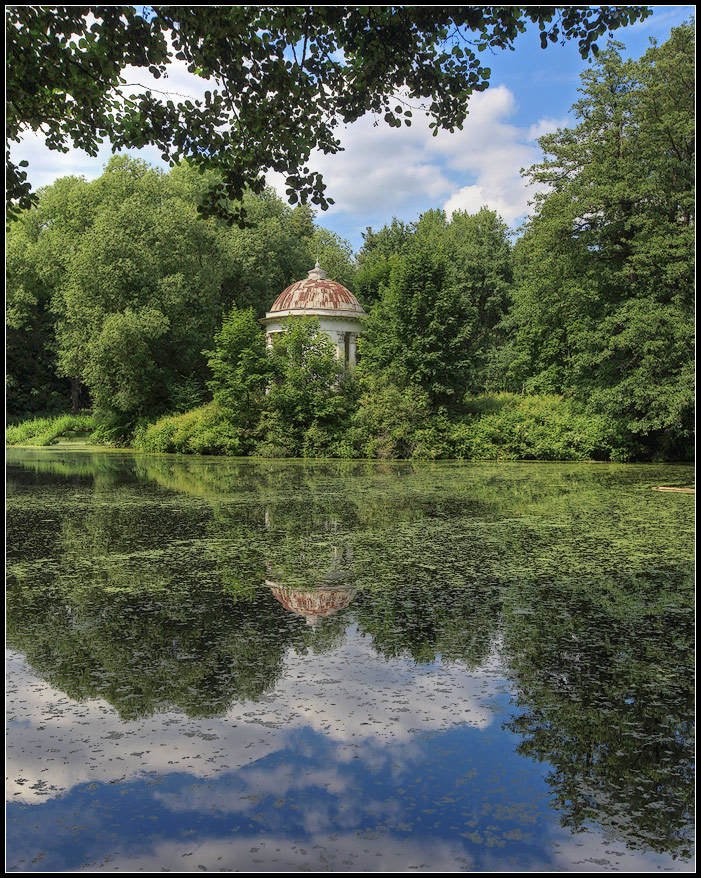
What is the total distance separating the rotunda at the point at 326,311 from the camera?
110 feet

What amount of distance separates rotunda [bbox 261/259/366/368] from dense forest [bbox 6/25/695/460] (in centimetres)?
179

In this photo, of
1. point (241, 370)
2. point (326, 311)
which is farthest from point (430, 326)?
point (241, 370)

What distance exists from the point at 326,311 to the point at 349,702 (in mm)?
30559

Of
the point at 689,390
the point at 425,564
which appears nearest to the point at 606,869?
the point at 425,564

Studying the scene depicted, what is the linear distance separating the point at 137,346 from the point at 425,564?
2631cm

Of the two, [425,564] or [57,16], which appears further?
[425,564]

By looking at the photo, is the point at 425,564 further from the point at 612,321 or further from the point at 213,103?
the point at 612,321

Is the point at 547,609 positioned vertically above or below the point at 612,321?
below

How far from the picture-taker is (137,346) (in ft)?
102

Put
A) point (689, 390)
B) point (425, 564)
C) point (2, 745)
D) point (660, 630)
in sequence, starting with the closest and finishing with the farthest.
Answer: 1. point (2, 745)
2. point (660, 630)
3. point (425, 564)
4. point (689, 390)

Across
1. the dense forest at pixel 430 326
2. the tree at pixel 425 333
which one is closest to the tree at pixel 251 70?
the dense forest at pixel 430 326

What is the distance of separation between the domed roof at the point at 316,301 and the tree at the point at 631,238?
33.3ft

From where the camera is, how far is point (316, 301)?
33688 mm

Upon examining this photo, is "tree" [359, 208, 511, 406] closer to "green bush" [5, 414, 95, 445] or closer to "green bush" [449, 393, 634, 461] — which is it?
"green bush" [449, 393, 634, 461]
